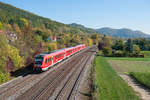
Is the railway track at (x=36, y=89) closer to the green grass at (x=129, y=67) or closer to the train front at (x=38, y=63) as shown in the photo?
the train front at (x=38, y=63)

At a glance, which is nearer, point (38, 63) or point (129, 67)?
point (38, 63)

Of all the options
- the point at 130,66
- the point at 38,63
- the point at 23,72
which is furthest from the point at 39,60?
the point at 130,66

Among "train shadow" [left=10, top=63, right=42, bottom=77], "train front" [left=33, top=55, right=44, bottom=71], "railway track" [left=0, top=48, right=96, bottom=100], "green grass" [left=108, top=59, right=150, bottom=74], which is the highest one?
"train front" [left=33, top=55, right=44, bottom=71]

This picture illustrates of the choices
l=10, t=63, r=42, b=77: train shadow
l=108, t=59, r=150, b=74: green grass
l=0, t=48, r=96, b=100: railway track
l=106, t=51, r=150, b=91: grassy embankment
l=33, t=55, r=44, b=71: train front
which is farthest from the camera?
l=108, t=59, r=150, b=74: green grass

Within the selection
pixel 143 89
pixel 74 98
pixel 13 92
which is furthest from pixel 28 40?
pixel 143 89

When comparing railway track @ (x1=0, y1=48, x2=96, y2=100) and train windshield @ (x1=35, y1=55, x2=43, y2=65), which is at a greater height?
train windshield @ (x1=35, y1=55, x2=43, y2=65)

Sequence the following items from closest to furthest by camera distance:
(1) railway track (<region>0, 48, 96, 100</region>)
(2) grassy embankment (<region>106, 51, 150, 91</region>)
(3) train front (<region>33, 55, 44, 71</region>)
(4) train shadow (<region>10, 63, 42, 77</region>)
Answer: (1) railway track (<region>0, 48, 96, 100</region>)
(2) grassy embankment (<region>106, 51, 150, 91</region>)
(3) train front (<region>33, 55, 44, 71</region>)
(4) train shadow (<region>10, 63, 42, 77</region>)

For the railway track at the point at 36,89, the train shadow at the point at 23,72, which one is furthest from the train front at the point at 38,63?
the train shadow at the point at 23,72

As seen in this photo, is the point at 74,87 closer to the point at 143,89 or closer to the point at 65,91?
the point at 65,91

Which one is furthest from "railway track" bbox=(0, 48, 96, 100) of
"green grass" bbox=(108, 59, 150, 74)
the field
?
the field

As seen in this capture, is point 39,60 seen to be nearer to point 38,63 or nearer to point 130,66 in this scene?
point 38,63

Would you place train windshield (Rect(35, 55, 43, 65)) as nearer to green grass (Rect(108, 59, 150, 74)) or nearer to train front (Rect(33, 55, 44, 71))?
train front (Rect(33, 55, 44, 71))

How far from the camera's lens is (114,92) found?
16.2 meters

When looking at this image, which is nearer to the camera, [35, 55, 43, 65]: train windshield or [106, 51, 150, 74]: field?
Answer: [35, 55, 43, 65]: train windshield
